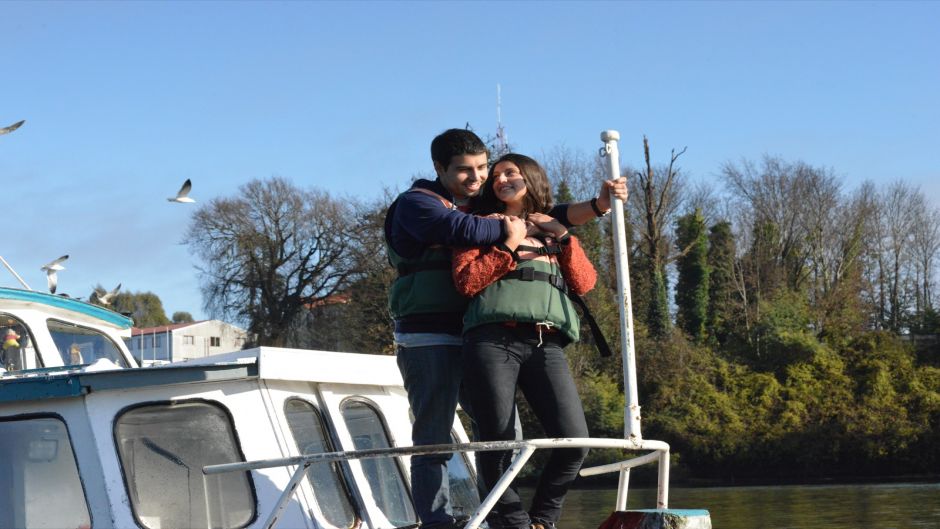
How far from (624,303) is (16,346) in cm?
620

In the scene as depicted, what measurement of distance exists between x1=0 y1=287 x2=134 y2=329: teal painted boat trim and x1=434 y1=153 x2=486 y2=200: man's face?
5442 millimetres

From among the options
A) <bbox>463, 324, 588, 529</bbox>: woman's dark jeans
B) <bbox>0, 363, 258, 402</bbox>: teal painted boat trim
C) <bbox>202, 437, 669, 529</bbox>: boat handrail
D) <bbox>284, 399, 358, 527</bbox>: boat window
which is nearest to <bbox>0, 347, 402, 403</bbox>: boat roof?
<bbox>0, 363, 258, 402</bbox>: teal painted boat trim

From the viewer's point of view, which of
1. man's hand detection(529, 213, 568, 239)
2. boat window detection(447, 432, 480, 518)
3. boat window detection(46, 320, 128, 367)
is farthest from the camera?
boat window detection(46, 320, 128, 367)

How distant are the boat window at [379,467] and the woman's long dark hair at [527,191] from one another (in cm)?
204

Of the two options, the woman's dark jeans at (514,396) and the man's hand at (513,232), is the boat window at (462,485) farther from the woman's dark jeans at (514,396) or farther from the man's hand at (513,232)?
the man's hand at (513,232)

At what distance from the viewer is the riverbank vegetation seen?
35.4m

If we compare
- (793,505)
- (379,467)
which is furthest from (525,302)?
(793,505)

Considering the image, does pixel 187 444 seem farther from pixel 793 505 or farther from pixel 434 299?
pixel 793 505

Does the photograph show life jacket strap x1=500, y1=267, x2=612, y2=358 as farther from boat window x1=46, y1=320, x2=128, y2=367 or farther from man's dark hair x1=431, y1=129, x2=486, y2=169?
boat window x1=46, y1=320, x2=128, y2=367

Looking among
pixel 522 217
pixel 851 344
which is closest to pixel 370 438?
pixel 522 217

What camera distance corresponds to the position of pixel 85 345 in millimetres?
9836

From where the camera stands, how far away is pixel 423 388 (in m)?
4.71

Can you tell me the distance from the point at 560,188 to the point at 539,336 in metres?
44.8

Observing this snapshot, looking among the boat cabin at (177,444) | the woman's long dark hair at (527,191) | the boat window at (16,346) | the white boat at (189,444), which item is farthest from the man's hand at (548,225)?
the boat window at (16,346)
